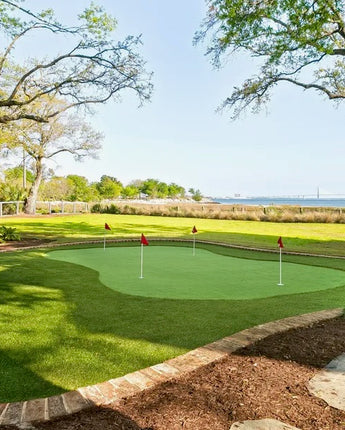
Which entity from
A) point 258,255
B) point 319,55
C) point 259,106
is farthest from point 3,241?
point 319,55

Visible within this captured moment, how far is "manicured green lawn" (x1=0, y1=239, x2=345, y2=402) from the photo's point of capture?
9.22 feet

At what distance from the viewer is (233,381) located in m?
2.67

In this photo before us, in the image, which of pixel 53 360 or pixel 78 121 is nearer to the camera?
pixel 53 360

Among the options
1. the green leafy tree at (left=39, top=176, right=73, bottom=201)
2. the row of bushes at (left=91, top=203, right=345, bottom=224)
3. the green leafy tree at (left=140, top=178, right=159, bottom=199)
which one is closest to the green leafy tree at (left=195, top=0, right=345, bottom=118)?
the row of bushes at (left=91, top=203, right=345, bottom=224)

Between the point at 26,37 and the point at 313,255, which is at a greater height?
the point at 26,37

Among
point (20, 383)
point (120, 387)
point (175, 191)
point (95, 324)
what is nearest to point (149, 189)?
point (175, 191)

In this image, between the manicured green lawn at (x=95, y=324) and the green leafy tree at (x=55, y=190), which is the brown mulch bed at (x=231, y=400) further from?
the green leafy tree at (x=55, y=190)

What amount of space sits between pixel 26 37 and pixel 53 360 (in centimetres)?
1027

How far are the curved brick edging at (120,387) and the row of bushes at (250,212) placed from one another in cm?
2156

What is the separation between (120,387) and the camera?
8.35 feet

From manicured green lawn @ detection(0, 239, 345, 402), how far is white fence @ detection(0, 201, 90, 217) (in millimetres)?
20740

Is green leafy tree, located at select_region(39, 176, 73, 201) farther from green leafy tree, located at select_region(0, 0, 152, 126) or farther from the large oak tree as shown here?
green leafy tree, located at select_region(0, 0, 152, 126)

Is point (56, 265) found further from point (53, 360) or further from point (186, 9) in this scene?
point (186, 9)

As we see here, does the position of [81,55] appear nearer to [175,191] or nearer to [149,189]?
[149,189]
